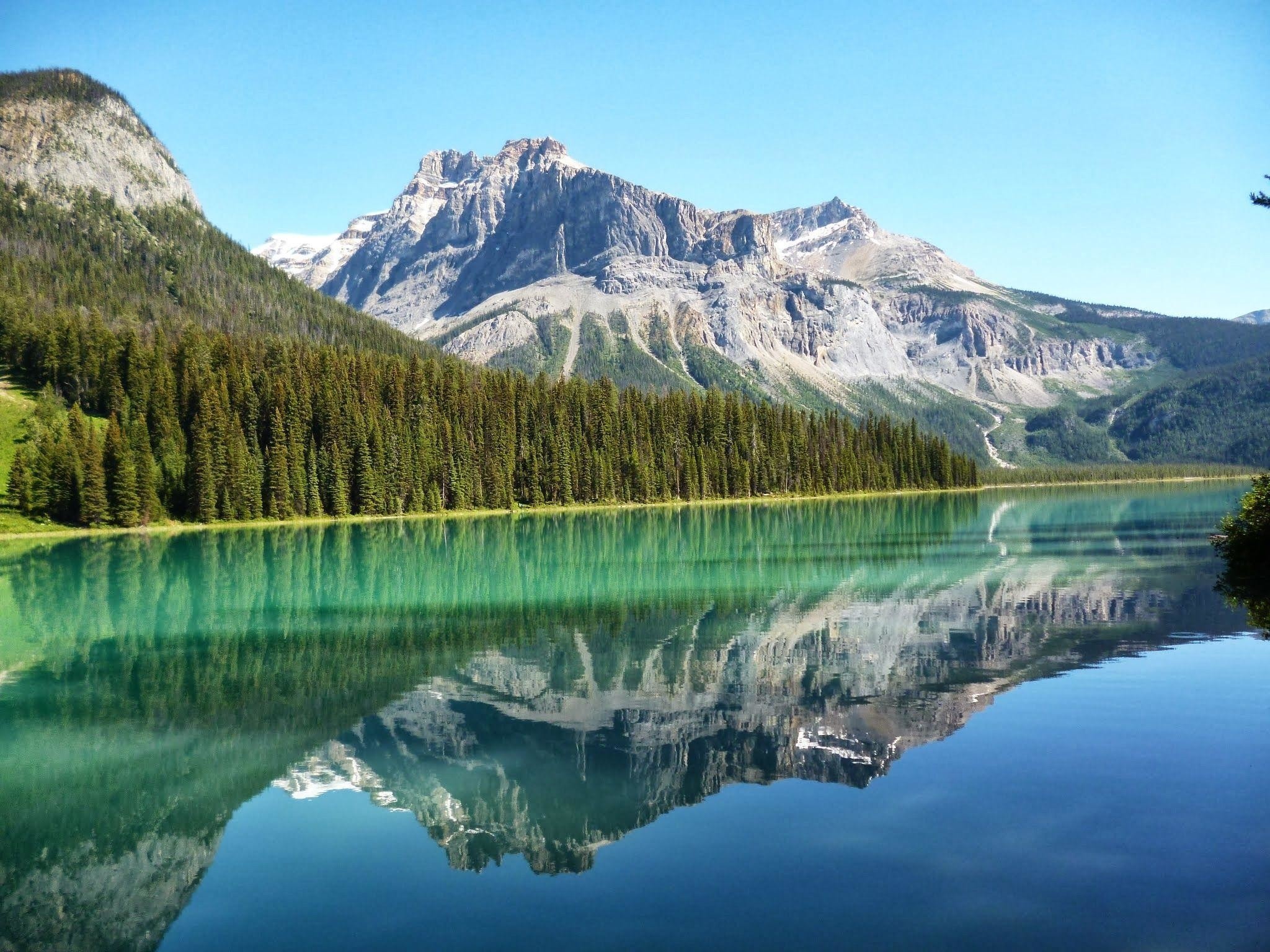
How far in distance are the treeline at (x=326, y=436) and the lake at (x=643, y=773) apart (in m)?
66.7

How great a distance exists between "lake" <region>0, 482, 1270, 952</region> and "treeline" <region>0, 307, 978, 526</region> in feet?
219

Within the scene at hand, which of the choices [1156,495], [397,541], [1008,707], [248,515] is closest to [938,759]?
[1008,707]

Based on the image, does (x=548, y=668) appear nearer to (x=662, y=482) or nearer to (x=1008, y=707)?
(x=1008, y=707)

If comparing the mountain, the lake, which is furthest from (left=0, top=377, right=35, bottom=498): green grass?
the lake

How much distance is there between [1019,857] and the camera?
1360cm

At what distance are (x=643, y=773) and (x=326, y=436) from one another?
348ft

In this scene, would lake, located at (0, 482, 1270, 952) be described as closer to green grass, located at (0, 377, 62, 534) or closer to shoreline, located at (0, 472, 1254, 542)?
shoreline, located at (0, 472, 1254, 542)

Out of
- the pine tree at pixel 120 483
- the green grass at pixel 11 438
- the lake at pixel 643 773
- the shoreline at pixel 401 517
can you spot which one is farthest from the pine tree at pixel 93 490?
the lake at pixel 643 773

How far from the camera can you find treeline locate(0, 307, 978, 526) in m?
101

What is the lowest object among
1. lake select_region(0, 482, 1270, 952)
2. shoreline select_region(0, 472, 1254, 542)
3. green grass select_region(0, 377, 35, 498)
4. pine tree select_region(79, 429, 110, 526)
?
lake select_region(0, 482, 1270, 952)

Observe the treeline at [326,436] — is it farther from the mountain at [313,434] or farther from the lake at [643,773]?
the lake at [643,773]

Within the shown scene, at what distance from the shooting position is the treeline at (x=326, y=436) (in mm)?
100625

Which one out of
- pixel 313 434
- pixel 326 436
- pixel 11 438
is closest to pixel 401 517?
pixel 326 436

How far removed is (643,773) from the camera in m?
17.7
